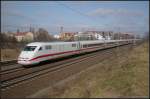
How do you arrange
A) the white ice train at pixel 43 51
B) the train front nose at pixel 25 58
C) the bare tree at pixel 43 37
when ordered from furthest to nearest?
1. the bare tree at pixel 43 37
2. the white ice train at pixel 43 51
3. the train front nose at pixel 25 58

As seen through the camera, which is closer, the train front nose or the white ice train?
the train front nose

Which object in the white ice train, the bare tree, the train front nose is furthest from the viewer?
the bare tree

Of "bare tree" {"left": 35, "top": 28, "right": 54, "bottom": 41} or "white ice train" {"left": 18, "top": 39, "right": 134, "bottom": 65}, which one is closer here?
"white ice train" {"left": 18, "top": 39, "right": 134, "bottom": 65}

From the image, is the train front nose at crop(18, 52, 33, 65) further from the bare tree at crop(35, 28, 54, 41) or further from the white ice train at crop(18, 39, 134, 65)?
the bare tree at crop(35, 28, 54, 41)

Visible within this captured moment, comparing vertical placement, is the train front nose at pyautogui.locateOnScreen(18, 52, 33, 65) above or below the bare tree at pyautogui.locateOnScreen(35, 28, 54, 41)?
below

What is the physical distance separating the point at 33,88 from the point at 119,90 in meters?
5.74

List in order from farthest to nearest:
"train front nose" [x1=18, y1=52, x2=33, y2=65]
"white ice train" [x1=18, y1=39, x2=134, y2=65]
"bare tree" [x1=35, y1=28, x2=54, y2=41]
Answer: "bare tree" [x1=35, y1=28, x2=54, y2=41] → "white ice train" [x1=18, y1=39, x2=134, y2=65] → "train front nose" [x1=18, y1=52, x2=33, y2=65]

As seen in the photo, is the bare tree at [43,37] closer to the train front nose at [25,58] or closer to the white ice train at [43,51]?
the white ice train at [43,51]

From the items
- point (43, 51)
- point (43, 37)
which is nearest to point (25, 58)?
point (43, 51)

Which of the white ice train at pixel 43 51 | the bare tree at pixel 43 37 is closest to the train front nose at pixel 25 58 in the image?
the white ice train at pixel 43 51

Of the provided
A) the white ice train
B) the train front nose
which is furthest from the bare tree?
the train front nose

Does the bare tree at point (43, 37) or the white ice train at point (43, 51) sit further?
the bare tree at point (43, 37)

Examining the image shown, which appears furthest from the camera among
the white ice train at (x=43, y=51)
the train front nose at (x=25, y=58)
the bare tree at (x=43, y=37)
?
the bare tree at (x=43, y=37)

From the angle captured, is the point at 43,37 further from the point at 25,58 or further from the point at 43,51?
the point at 25,58
